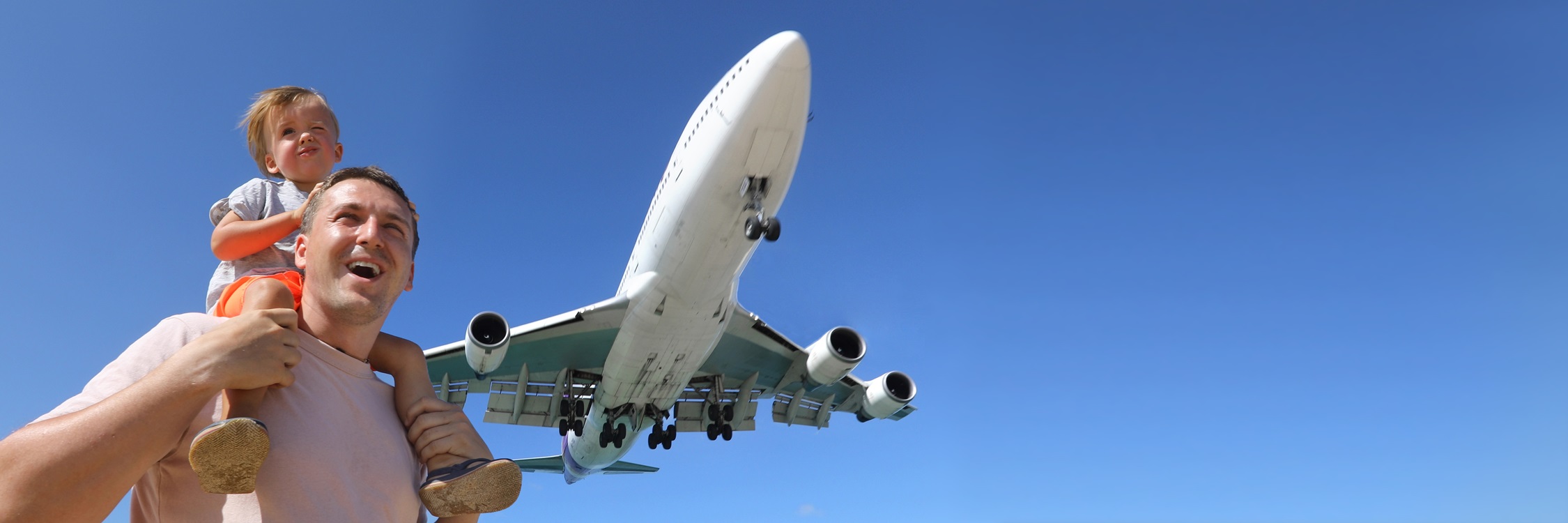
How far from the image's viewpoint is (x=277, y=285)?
1.96m

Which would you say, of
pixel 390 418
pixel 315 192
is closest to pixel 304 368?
pixel 390 418

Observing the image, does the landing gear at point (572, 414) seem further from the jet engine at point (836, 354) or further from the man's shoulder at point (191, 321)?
the man's shoulder at point (191, 321)

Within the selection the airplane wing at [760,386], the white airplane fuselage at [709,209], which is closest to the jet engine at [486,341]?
the white airplane fuselage at [709,209]

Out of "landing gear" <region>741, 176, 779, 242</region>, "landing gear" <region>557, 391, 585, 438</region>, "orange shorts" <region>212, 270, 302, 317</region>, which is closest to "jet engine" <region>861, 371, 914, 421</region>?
"landing gear" <region>557, 391, 585, 438</region>

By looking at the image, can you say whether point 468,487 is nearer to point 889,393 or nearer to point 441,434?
Result: point 441,434

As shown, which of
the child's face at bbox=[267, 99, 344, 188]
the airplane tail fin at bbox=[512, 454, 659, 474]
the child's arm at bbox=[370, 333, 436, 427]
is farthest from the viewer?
the airplane tail fin at bbox=[512, 454, 659, 474]

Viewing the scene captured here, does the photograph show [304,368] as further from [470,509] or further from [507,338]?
[507,338]

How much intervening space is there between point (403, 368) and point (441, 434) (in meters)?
0.33

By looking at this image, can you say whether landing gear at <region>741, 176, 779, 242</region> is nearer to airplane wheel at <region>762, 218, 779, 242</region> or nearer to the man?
airplane wheel at <region>762, 218, 779, 242</region>

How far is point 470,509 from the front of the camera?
5.58 feet

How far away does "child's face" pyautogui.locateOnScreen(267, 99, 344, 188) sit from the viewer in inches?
135

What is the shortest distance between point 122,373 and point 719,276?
12145 millimetres

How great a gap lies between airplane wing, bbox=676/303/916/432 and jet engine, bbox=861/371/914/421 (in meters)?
0.34

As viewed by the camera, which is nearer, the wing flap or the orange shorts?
the orange shorts
